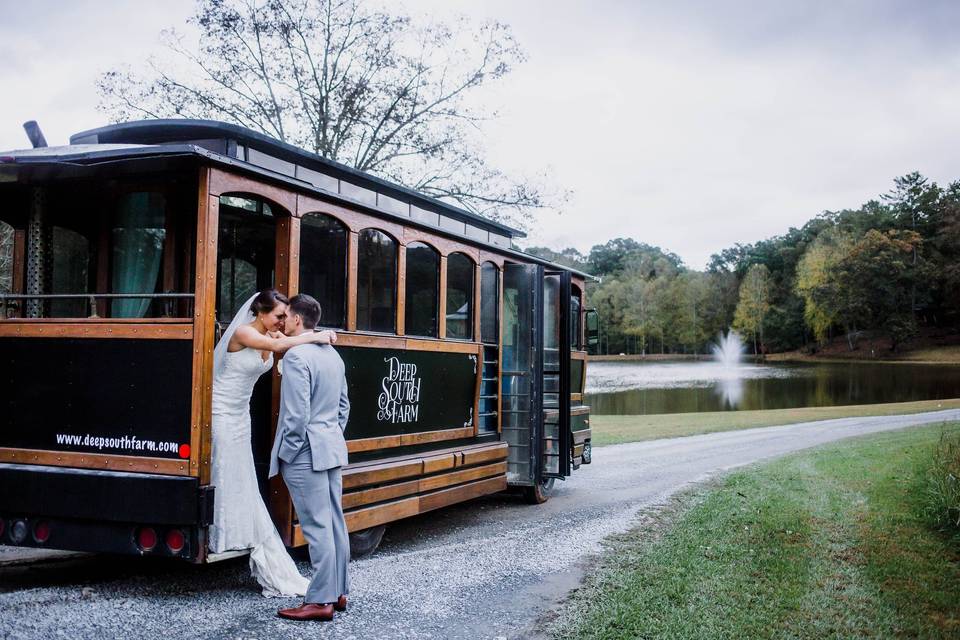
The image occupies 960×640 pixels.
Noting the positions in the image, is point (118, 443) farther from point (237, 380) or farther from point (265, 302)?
point (265, 302)

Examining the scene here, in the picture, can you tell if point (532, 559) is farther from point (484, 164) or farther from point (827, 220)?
point (827, 220)

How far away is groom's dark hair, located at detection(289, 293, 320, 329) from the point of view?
4.78m

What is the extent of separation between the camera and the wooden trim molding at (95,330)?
489 cm

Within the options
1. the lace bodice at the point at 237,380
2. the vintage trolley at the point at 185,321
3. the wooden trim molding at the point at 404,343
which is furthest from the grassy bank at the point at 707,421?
the lace bodice at the point at 237,380

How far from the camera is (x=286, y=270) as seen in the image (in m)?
5.64

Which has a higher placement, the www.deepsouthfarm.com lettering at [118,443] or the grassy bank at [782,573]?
the www.deepsouthfarm.com lettering at [118,443]

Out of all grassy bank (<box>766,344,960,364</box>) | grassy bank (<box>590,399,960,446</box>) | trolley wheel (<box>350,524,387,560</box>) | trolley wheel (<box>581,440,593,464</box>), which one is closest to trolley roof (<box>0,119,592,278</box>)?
trolley wheel (<box>350,524,387,560</box>)

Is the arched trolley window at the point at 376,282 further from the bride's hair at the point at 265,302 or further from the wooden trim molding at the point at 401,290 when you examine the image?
the bride's hair at the point at 265,302

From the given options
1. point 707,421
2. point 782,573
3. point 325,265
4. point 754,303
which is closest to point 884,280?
point 754,303

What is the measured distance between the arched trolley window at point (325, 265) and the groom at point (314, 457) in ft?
3.72

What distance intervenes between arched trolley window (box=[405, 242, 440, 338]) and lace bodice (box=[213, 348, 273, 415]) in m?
2.05

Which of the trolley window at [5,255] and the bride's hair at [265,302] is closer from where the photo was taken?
the bride's hair at [265,302]

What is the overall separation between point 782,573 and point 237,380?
4.19 metres

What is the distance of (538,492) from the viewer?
9.12m
